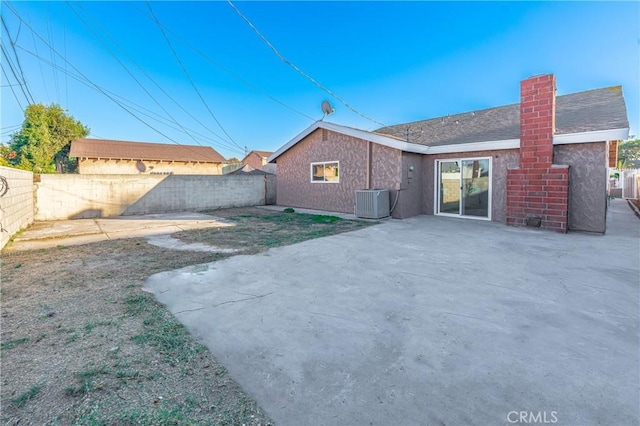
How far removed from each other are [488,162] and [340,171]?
493 centimetres

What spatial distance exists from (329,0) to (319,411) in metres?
12.9

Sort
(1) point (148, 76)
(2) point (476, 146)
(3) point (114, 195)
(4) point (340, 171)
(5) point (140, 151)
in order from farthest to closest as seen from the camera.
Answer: (5) point (140, 151)
(1) point (148, 76)
(4) point (340, 171)
(3) point (114, 195)
(2) point (476, 146)

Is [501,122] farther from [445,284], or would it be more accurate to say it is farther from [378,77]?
[445,284]

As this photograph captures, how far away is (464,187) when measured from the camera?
9141 mm

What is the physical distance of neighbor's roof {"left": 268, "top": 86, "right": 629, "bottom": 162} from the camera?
6.86m

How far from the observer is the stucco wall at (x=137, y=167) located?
2069 centimetres

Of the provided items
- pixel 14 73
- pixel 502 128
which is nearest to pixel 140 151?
pixel 14 73

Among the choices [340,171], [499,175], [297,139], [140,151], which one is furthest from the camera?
[140,151]

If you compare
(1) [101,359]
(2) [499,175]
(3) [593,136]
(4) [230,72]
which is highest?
(4) [230,72]

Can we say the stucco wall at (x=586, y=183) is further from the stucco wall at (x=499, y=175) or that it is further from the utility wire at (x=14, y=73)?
the utility wire at (x=14, y=73)

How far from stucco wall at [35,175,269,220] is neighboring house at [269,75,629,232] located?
239 centimetres

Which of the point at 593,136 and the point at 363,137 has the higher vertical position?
the point at 363,137

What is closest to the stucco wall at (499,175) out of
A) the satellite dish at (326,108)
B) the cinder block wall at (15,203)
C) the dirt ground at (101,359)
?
the satellite dish at (326,108)

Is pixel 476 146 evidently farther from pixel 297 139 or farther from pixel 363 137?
pixel 297 139
